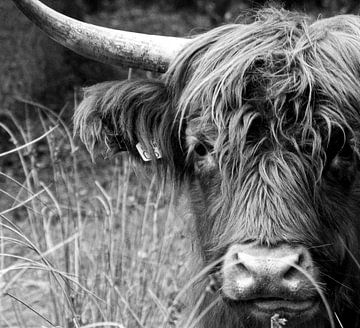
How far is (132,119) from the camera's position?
4.76 metres

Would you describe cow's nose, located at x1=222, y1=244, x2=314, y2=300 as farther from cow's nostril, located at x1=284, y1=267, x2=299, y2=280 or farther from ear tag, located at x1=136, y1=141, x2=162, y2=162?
ear tag, located at x1=136, y1=141, x2=162, y2=162

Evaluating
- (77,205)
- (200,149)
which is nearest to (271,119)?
(200,149)

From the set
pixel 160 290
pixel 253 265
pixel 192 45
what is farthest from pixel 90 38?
pixel 160 290

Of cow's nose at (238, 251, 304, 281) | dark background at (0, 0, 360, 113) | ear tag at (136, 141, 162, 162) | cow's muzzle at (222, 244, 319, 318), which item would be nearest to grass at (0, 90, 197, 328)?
ear tag at (136, 141, 162, 162)

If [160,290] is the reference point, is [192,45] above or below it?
above

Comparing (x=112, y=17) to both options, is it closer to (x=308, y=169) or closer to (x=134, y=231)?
(x=134, y=231)

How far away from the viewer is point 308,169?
13.3 ft

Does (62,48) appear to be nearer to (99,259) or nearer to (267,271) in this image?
(99,259)

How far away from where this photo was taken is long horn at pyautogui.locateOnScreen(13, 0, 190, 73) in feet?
14.9

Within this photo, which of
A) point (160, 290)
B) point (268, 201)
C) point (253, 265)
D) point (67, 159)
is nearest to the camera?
point (253, 265)

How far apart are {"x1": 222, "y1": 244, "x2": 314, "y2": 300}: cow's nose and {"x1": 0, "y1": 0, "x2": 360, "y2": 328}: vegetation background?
1.00 feet

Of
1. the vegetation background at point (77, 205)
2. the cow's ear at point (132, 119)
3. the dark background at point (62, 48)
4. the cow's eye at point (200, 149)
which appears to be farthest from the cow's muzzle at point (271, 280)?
the dark background at point (62, 48)

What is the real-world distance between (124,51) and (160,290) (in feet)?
6.07

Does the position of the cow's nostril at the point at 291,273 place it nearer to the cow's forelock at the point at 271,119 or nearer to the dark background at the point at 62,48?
the cow's forelock at the point at 271,119
